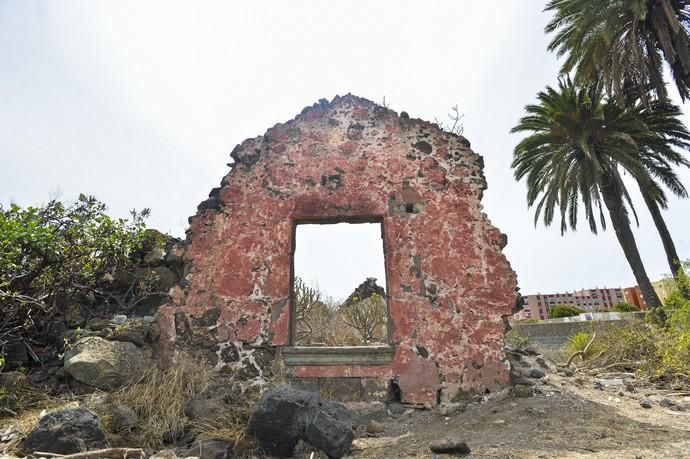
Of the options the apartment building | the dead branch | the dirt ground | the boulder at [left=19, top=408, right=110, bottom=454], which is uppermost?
the apartment building

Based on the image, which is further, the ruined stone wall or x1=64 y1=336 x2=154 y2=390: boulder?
the ruined stone wall

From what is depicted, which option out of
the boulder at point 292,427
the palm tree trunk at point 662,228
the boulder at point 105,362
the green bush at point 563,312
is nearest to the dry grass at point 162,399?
the boulder at point 105,362

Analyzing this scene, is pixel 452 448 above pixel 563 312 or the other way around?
the other way around

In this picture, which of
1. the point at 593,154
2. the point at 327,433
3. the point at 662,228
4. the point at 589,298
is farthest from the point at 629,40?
the point at 589,298

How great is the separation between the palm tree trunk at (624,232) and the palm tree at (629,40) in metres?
2.77

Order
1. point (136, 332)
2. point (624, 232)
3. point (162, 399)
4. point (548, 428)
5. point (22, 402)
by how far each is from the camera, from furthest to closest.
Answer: point (624, 232)
point (136, 332)
point (22, 402)
point (162, 399)
point (548, 428)

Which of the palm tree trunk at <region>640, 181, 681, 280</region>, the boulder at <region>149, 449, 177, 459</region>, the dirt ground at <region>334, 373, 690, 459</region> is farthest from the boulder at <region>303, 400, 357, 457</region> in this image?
Result: the palm tree trunk at <region>640, 181, 681, 280</region>

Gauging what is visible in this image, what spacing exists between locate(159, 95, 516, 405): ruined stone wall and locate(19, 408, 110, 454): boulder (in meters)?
1.85

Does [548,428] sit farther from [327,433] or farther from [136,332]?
[136,332]

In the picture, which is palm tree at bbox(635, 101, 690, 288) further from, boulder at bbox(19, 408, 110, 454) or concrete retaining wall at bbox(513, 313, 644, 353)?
boulder at bbox(19, 408, 110, 454)

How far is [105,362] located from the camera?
159 inches

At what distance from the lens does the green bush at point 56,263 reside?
14.6 feet

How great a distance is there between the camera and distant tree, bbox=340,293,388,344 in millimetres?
10805

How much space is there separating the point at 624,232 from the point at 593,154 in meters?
2.46
